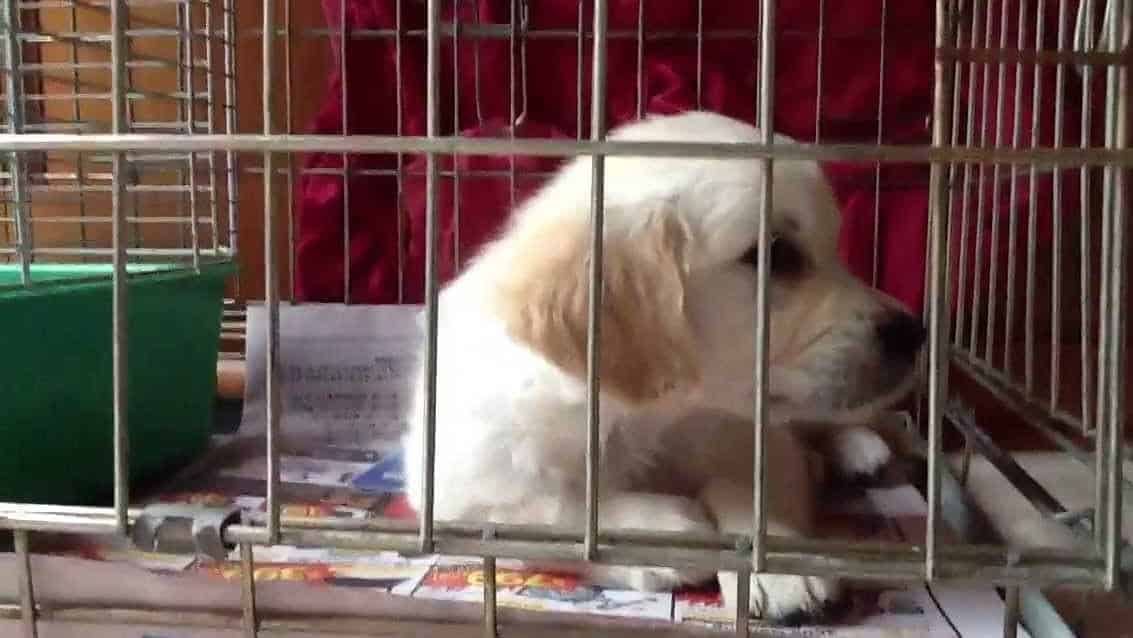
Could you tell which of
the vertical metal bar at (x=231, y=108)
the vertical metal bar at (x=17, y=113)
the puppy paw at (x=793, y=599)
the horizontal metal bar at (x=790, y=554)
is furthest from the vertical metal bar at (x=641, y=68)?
the horizontal metal bar at (x=790, y=554)

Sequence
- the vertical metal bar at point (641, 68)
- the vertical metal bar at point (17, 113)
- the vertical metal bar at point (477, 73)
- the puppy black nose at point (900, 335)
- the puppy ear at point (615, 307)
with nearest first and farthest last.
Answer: the puppy ear at point (615, 307), the puppy black nose at point (900, 335), the vertical metal bar at point (17, 113), the vertical metal bar at point (641, 68), the vertical metal bar at point (477, 73)

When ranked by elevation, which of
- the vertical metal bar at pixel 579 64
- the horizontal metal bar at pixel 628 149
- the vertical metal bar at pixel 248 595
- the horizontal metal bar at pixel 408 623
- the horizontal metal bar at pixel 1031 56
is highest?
the vertical metal bar at pixel 579 64

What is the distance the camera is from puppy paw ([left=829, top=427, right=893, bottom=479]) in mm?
1312

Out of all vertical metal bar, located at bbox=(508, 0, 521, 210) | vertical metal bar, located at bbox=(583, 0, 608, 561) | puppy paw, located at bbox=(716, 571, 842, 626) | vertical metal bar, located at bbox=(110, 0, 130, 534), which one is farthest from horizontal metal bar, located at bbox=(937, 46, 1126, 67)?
vertical metal bar, located at bbox=(508, 0, 521, 210)

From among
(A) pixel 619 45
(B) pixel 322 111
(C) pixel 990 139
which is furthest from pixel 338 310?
(C) pixel 990 139

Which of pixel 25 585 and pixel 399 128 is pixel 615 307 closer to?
pixel 25 585

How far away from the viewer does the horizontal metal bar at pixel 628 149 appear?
66cm

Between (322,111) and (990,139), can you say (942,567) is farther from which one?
(322,111)

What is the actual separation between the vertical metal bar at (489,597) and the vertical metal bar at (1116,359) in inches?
15.4

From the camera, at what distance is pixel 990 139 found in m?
1.71

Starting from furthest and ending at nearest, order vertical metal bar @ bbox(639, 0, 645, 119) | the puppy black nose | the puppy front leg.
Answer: vertical metal bar @ bbox(639, 0, 645, 119)
the puppy black nose
the puppy front leg

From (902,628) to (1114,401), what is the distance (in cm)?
27

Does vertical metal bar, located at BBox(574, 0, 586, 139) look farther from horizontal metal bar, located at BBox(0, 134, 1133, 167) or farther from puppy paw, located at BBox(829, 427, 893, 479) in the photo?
horizontal metal bar, located at BBox(0, 134, 1133, 167)

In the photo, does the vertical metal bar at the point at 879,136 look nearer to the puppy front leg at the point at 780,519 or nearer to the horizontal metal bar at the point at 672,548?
the puppy front leg at the point at 780,519
